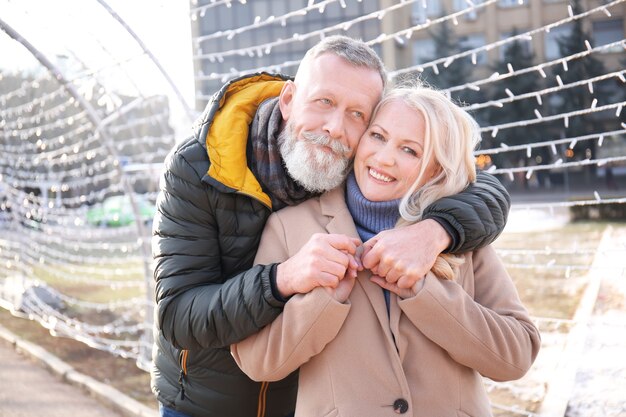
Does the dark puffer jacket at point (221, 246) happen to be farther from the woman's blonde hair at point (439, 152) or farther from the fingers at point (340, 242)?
the fingers at point (340, 242)

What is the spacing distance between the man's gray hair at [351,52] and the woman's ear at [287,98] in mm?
102

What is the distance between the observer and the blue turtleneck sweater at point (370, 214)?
1807 millimetres

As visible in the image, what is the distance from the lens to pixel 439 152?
1.76 m

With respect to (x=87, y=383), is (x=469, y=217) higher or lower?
higher

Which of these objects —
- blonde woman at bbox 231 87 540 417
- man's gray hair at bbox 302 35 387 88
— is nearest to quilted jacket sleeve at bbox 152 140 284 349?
blonde woman at bbox 231 87 540 417

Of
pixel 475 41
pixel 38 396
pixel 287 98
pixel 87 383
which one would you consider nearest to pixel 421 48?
pixel 475 41

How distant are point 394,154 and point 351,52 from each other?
1.20 feet

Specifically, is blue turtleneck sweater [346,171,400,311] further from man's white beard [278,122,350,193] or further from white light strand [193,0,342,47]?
white light strand [193,0,342,47]

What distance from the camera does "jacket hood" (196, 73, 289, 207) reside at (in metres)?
1.91

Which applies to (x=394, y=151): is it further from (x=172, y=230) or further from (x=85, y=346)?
(x=85, y=346)

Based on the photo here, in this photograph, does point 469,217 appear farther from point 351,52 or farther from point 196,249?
point 196,249

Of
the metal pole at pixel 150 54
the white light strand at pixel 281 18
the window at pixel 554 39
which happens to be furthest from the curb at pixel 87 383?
the window at pixel 554 39

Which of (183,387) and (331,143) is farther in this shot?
(183,387)

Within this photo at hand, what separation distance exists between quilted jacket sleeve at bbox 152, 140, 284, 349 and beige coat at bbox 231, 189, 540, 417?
142mm
